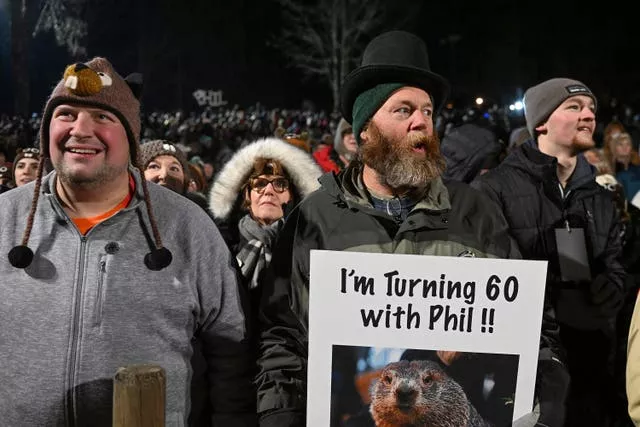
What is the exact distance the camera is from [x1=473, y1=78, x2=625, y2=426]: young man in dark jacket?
3.48 metres

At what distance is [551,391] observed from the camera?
2.15 meters

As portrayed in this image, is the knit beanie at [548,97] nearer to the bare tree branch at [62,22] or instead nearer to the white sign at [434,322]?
the white sign at [434,322]

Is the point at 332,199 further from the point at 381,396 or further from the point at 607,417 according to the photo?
the point at 607,417

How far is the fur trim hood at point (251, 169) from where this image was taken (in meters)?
3.56

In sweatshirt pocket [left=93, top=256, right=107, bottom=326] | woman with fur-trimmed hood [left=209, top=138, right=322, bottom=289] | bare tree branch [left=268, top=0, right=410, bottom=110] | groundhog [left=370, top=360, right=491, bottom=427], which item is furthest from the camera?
bare tree branch [left=268, top=0, right=410, bottom=110]

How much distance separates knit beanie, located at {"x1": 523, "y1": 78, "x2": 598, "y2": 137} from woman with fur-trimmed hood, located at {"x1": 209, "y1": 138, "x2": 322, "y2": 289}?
115 cm

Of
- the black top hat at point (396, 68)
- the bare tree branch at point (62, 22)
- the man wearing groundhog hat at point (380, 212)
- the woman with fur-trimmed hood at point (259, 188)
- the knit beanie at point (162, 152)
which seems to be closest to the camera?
the man wearing groundhog hat at point (380, 212)

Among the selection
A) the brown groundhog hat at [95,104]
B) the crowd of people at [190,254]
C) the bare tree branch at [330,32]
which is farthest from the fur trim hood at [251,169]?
the bare tree branch at [330,32]

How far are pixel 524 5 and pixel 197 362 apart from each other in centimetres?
4789

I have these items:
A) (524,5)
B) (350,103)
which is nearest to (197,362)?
(350,103)

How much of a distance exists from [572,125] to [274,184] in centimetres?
149

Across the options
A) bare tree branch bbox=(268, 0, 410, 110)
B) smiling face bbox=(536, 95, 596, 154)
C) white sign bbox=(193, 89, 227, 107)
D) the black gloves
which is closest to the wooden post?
the black gloves

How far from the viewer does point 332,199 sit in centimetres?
248

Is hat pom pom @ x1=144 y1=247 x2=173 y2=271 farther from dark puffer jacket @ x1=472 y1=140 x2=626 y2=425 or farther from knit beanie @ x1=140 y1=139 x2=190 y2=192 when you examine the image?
knit beanie @ x1=140 y1=139 x2=190 y2=192
